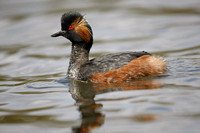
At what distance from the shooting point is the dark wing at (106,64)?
823cm

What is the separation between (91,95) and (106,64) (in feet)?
Answer: 3.83

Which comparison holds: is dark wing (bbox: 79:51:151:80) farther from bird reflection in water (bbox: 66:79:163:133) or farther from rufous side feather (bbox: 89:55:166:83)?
bird reflection in water (bbox: 66:79:163:133)

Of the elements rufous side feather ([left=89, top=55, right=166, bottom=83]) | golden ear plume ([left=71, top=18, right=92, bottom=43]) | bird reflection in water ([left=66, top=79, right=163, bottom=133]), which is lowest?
bird reflection in water ([left=66, top=79, right=163, bottom=133])

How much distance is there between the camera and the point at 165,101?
21.1 feet

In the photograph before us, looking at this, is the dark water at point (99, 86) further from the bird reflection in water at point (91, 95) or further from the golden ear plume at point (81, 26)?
the golden ear plume at point (81, 26)

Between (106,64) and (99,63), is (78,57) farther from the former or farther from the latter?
(106,64)

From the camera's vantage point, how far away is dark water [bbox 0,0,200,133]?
19.4 feet

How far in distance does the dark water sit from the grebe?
1.00 feet

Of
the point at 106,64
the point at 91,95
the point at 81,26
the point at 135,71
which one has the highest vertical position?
the point at 81,26

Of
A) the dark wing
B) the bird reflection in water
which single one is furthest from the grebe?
the bird reflection in water

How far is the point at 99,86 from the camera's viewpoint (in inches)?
312

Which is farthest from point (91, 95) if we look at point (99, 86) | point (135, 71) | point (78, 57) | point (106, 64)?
point (78, 57)

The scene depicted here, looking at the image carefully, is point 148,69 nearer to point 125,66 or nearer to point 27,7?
point 125,66

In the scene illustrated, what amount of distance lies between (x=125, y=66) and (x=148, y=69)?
0.57 metres
